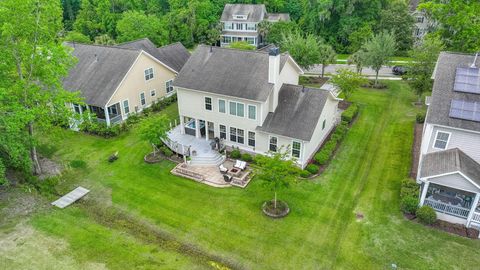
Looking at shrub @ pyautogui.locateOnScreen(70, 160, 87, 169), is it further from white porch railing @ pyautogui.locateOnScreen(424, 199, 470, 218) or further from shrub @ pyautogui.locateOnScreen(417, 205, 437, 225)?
white porch railing @ pyautogui.locateOnScreen(424, 199, 470, 218)

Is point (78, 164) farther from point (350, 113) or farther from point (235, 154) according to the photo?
point (350, 113)

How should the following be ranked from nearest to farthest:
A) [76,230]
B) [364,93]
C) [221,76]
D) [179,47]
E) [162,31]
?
[76,230], [221,76], [364,93], [179,47], [162,31]

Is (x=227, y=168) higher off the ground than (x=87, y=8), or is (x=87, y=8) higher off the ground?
(x=87, y=8)

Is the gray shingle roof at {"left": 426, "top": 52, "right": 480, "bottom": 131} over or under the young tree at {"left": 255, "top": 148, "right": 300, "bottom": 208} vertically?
over

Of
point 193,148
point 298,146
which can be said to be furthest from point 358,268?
point 193,148

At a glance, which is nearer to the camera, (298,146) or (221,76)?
(298,146)

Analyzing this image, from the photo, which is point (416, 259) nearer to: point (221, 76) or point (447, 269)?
point (447, 269)

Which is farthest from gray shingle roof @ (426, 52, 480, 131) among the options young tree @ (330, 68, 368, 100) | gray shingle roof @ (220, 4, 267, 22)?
gray shingle roof @ (220, 4, 267, 22)

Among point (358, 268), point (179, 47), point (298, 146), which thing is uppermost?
point (179, 47)
